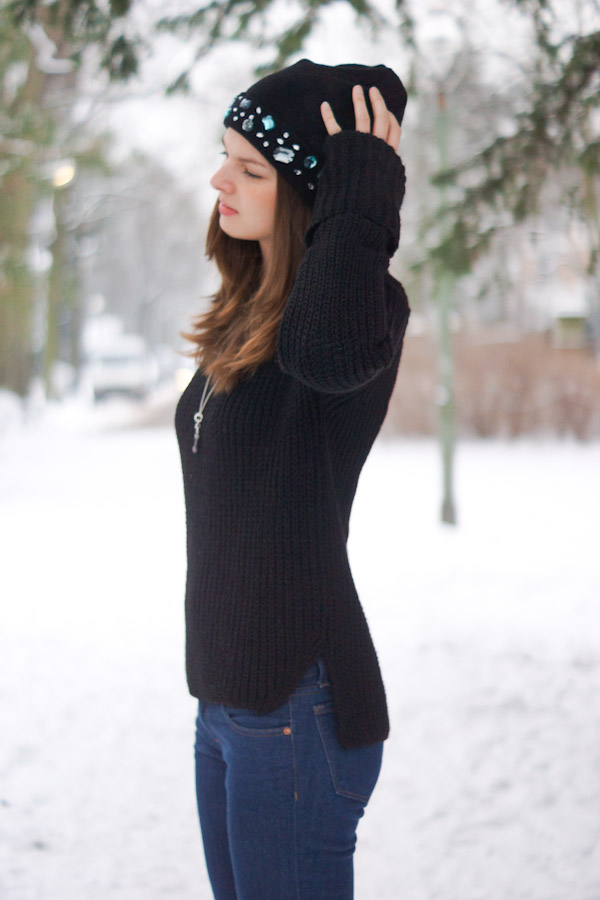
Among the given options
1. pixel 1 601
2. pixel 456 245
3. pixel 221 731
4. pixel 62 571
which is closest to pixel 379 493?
pixel 62 571

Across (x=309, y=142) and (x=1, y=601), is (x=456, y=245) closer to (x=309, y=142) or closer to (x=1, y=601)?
(x=309, y=142)

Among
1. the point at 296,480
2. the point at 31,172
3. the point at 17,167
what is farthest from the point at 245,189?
the point at 31,172

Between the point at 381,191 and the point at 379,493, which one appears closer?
the point at 381,191

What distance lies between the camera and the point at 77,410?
25.0m

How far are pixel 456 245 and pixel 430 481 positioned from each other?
6.71m

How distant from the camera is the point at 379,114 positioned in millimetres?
1476

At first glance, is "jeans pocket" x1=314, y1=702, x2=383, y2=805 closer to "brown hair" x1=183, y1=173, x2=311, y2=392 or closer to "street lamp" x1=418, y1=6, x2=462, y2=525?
"brown hair" x1=183, y1=173, x2=311, y2=392

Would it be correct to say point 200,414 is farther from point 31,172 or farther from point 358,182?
point 31,172

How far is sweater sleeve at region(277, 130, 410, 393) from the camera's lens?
135 cm

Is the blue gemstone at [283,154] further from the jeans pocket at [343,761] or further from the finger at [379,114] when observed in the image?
the jeans pocket at [343,761]

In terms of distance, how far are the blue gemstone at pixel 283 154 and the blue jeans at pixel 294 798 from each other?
2.66ft

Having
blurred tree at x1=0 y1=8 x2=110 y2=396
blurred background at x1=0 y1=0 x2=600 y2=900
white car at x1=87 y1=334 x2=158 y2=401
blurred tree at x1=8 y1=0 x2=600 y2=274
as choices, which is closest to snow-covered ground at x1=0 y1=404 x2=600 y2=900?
blurred background at x1=0 y1=0 x2=600 y2=900

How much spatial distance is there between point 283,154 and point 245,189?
0.09m

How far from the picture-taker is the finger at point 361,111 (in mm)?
1460
